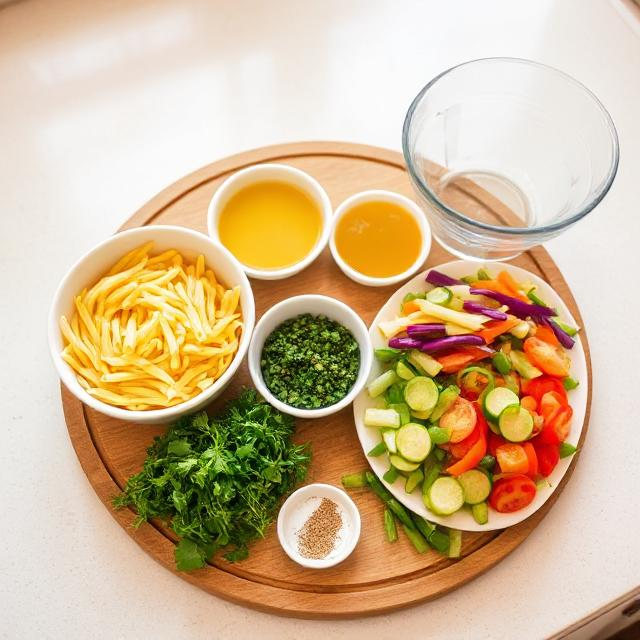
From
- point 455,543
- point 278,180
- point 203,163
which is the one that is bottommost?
point 455,543

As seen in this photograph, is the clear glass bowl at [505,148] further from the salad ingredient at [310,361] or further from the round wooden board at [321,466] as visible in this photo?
the salad ingredient at [310,361]

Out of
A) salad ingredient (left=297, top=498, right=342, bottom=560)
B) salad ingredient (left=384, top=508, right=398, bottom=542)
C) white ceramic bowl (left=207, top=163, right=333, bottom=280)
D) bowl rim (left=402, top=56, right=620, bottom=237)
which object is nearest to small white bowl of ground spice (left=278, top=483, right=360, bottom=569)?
salad ingredient (left=297, top=498, right=342, bottom=560)

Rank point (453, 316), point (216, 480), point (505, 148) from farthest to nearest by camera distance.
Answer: point (505, 148) → point (453, 316) → point (216, 480)

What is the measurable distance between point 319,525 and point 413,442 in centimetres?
35

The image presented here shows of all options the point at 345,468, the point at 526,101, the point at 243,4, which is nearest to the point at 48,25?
the point at 243,4

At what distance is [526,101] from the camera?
84.3 inches

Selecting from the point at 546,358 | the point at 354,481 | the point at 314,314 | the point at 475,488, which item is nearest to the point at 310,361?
the point at 314,314

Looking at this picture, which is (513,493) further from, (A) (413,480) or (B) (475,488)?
(A) (413,480)

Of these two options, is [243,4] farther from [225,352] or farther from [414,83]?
[225,352]

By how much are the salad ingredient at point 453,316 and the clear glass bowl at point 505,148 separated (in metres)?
0.23

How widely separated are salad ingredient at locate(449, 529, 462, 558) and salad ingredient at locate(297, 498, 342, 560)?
317mm

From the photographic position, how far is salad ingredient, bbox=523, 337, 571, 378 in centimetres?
193

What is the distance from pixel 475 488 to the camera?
6.00 ft

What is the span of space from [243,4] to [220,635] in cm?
222
